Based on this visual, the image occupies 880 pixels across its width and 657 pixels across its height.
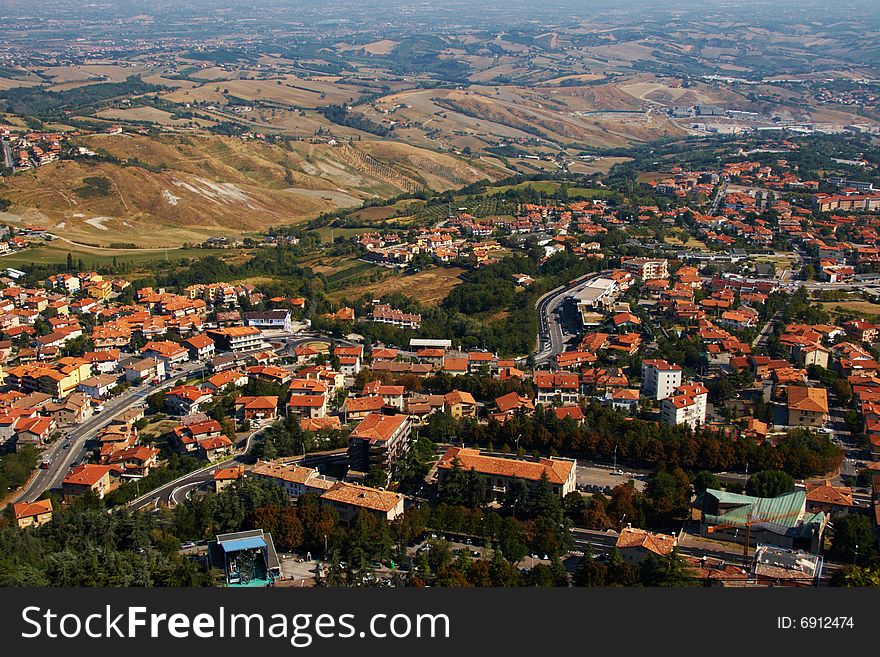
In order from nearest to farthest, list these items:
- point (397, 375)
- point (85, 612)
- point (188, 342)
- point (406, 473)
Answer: point (85, 612)
point (406, 473)
point (397, 375)
point (188, 342)

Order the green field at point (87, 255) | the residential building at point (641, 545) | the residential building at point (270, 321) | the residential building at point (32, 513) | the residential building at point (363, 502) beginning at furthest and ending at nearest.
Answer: the green field at point (87, 255) < the residential building at point (270, 321) < the residential building at point (32, 513) < the residential building at point (363, 502) < the residential building at point (641, 545)

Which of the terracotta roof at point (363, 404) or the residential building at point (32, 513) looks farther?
the terracotta roof at point (363, 404)

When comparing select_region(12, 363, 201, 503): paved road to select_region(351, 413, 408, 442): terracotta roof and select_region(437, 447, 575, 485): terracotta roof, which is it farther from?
select_region(437, 447, 575, 485): terracotta roof

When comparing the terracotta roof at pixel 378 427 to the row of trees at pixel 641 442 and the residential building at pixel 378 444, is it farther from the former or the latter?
the row of trees at pixel 641 442

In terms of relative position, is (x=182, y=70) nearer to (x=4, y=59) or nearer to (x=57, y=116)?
(x=4, y=59)

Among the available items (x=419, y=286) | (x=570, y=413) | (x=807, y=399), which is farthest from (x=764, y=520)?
(x=419, y=286)

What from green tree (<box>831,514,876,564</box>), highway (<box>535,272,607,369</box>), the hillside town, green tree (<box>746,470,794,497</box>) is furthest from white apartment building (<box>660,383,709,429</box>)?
green tree (<box>831,514,876,564</box>)

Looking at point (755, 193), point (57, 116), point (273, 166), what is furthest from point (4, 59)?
point (755, 193)

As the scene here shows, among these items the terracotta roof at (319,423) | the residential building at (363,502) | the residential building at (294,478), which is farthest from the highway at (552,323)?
the residential building at (363,502)
